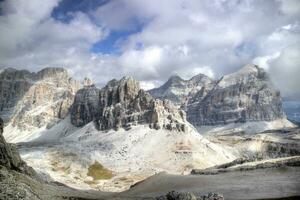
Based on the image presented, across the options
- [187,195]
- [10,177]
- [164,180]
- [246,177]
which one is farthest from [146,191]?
[10,177]

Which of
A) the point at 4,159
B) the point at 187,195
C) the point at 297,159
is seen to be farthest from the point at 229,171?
the point at 4,159

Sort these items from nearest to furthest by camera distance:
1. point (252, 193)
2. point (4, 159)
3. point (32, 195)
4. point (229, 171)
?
point (32, 195), point (4, 159), point (252, 193), point (229, 171)

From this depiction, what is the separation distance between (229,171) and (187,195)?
6256 cm

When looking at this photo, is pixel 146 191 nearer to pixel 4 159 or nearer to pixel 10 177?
pixel 4 159

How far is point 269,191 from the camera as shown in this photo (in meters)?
85.7

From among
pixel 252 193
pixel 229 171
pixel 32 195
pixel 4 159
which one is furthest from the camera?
pixel 229 171

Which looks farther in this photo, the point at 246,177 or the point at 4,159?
the point at 246,177

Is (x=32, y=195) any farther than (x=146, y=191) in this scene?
No

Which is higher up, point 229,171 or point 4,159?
point 4,159

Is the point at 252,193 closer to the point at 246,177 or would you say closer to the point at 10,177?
the point at 246,177

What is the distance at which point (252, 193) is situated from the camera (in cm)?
8538

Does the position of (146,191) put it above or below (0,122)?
below

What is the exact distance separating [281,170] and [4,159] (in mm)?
64727

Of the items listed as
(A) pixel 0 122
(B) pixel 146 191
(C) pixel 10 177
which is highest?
(A) pixel 0 122
